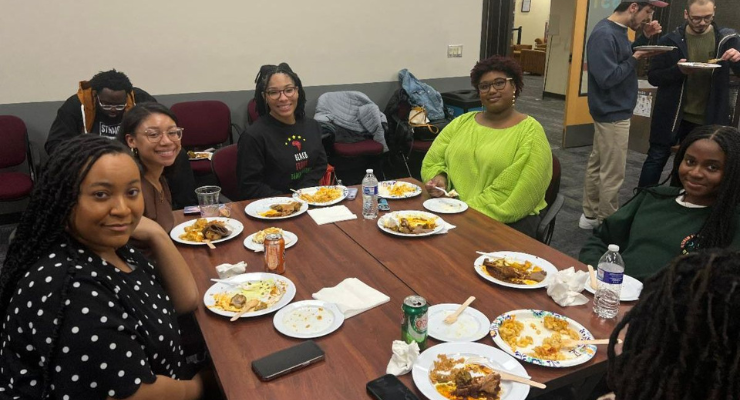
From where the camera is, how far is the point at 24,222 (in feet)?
4.12

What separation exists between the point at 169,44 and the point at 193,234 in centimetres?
292

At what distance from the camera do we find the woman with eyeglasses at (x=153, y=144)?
2160 millimetres

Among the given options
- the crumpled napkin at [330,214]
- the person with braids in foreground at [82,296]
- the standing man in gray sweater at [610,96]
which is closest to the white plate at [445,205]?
the crumpled napkin at [330,214]

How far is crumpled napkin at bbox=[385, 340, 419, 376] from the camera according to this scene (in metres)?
1.33

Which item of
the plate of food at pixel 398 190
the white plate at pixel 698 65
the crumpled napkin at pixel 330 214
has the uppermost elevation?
the white plate at pixel 698 65

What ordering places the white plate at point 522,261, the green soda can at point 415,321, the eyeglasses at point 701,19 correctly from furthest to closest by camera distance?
the eyeglasses at point 701,19, the white plate at point 522,261, the green soda can at point 415,321

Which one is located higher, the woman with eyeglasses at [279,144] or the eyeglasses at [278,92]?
the eyeglasses at [278,92]

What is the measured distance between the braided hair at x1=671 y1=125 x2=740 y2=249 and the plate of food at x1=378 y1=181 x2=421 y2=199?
1323 mm

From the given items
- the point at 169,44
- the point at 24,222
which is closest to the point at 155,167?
the point at 24,222

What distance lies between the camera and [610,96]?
4.03 m

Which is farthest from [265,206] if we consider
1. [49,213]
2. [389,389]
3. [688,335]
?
[688,335]

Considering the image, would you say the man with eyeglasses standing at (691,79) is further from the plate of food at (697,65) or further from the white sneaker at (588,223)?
the white sneaker at (588,223)

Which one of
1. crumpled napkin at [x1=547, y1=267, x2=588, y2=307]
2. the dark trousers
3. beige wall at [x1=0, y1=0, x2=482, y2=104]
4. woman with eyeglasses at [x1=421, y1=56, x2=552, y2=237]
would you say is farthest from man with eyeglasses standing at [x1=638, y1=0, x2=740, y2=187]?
crumpled napkin at [x1=547, y1=267, x2=588, y2=307]

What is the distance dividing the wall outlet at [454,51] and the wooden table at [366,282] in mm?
3556
